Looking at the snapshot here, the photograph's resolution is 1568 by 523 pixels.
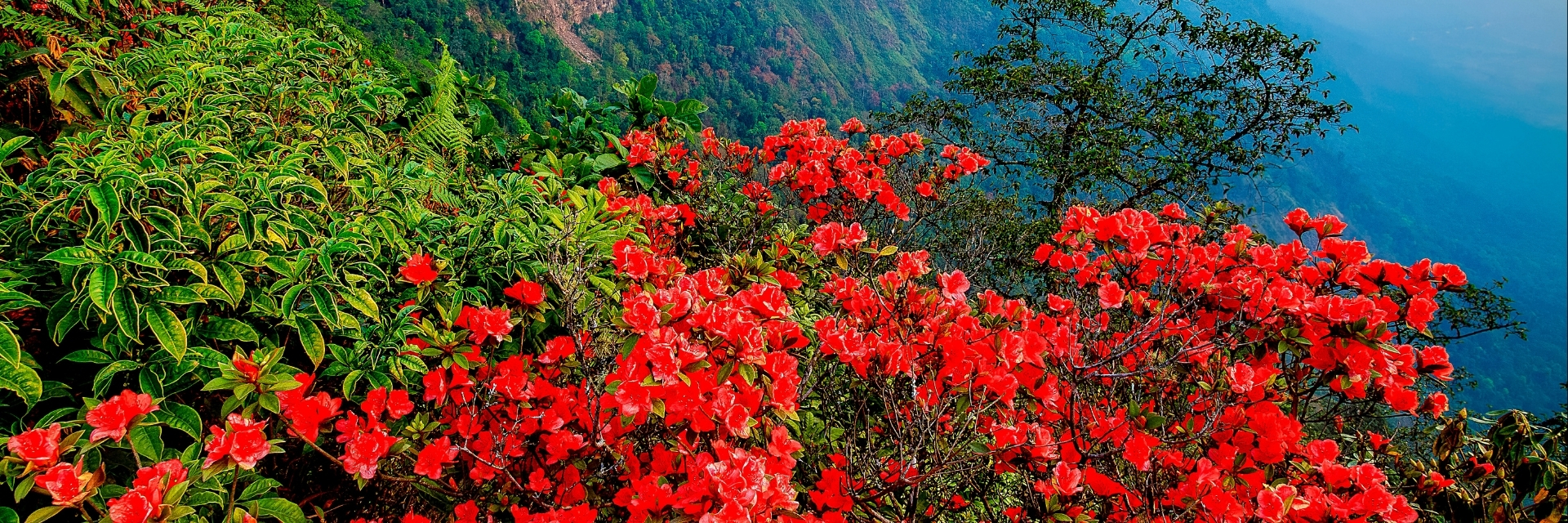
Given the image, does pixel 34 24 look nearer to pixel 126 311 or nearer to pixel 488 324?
pixel 126 311

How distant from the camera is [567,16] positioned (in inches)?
2472

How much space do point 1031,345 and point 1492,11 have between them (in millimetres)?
212573

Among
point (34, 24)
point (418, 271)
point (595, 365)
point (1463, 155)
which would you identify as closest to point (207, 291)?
point (418, 271)

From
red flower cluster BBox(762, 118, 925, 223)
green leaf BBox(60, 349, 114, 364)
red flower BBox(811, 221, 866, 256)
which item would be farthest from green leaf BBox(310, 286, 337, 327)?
red flower cluster BBox(762, 118, 925, 223)

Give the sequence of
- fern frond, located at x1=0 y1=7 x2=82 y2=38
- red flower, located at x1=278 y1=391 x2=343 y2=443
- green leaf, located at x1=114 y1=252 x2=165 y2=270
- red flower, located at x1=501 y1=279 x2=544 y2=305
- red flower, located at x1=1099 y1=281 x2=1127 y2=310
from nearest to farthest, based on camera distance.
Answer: green leaf, located at x1=114 y1=252 x2=165 y2=270 < red flower, located at x1=278 y1=391 x2=343 y2=443 < red flower, located at x1=501 y1=279 x2=544 y2=305 < fern frond, located at x1=0 y1=7 x2=82 y2=38 < red flower, located at x1=1099 y1=281 x2=1127 y2=310

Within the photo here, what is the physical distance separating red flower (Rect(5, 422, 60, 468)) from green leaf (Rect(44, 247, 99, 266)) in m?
0.25

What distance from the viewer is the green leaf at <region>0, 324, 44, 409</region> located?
976mm

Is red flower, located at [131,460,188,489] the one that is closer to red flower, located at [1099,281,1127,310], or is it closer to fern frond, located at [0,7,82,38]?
fern frond, located at [0,7,82,38]

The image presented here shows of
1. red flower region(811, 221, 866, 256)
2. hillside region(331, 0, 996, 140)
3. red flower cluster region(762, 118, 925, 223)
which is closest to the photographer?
red flower region(811, 221, 866, 256)

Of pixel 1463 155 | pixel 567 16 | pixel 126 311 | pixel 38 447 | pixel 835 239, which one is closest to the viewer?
pixel 38 447

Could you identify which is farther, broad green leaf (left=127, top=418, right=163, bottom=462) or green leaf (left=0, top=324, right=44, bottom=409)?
broad green leaf (left=127, top=418, right=163, bottom=462)

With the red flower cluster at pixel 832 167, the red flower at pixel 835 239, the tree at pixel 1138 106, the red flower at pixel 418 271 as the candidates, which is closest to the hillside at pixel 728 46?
the tree at pixel 1138 106

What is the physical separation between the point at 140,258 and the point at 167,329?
0.42 ft

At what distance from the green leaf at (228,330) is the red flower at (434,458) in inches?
15.3
